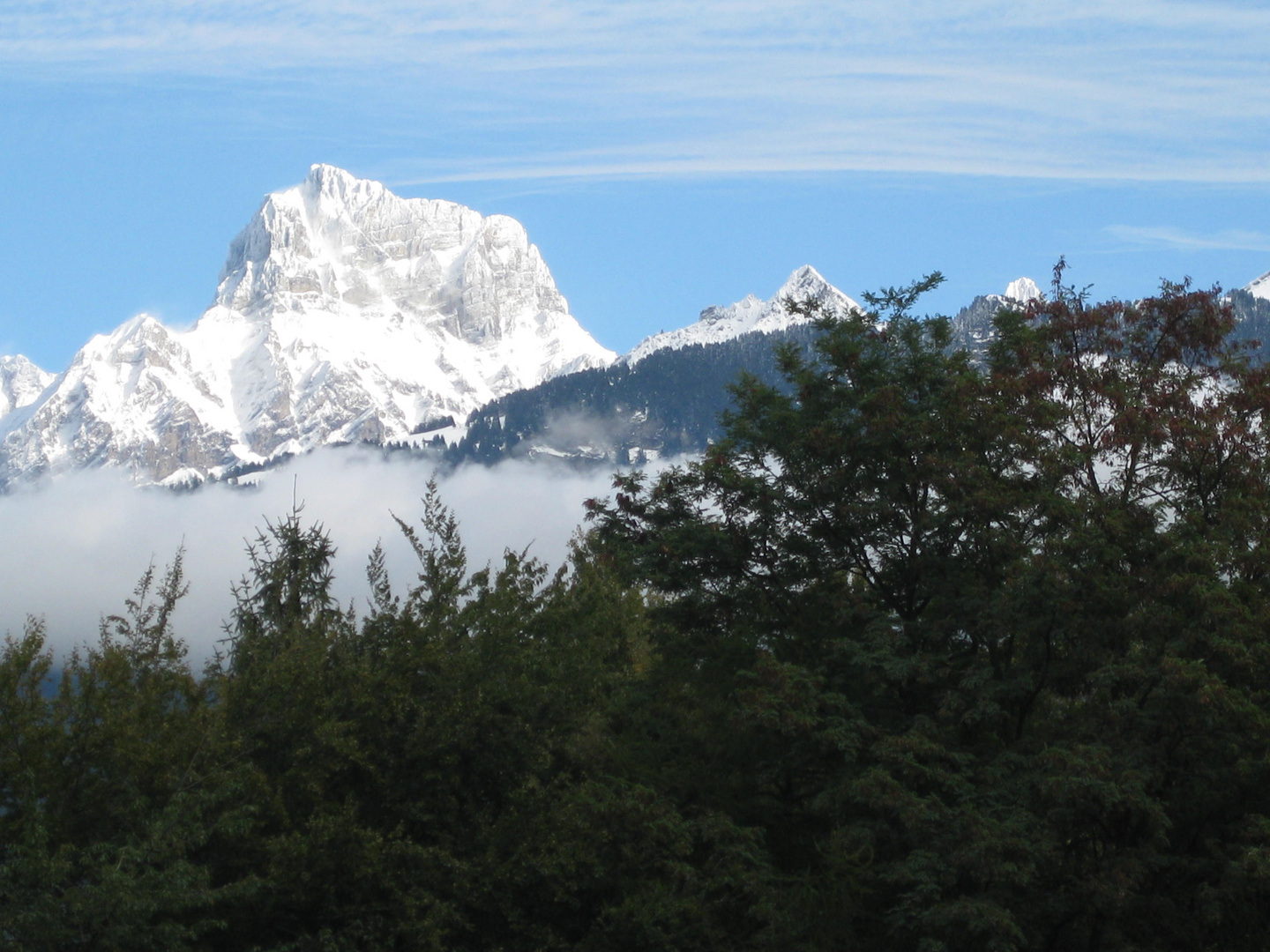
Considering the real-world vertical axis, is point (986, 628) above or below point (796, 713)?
above

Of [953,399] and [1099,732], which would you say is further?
[953,399]

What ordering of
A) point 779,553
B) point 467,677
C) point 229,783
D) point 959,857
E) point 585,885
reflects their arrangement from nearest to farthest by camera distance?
point 959,857, point 229,783, point 585,885, point 467,677, point 779,553

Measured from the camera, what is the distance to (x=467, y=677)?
2258 centimetres

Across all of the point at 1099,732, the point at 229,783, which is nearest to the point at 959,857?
the point at 1099,732

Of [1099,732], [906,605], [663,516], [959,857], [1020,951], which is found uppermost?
[663,516]

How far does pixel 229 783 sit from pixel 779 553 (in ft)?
31.9

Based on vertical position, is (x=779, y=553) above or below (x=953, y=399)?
below

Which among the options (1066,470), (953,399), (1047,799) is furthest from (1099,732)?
(953,399)

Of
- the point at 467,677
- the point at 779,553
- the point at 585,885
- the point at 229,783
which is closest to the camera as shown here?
the point at 229,783

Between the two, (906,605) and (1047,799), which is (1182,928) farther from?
(906,605)

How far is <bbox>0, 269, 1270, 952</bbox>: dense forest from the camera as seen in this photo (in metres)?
17.8

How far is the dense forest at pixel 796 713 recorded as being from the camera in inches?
701

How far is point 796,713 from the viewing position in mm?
19438

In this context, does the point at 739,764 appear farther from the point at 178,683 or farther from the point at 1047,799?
the point at 178,683
